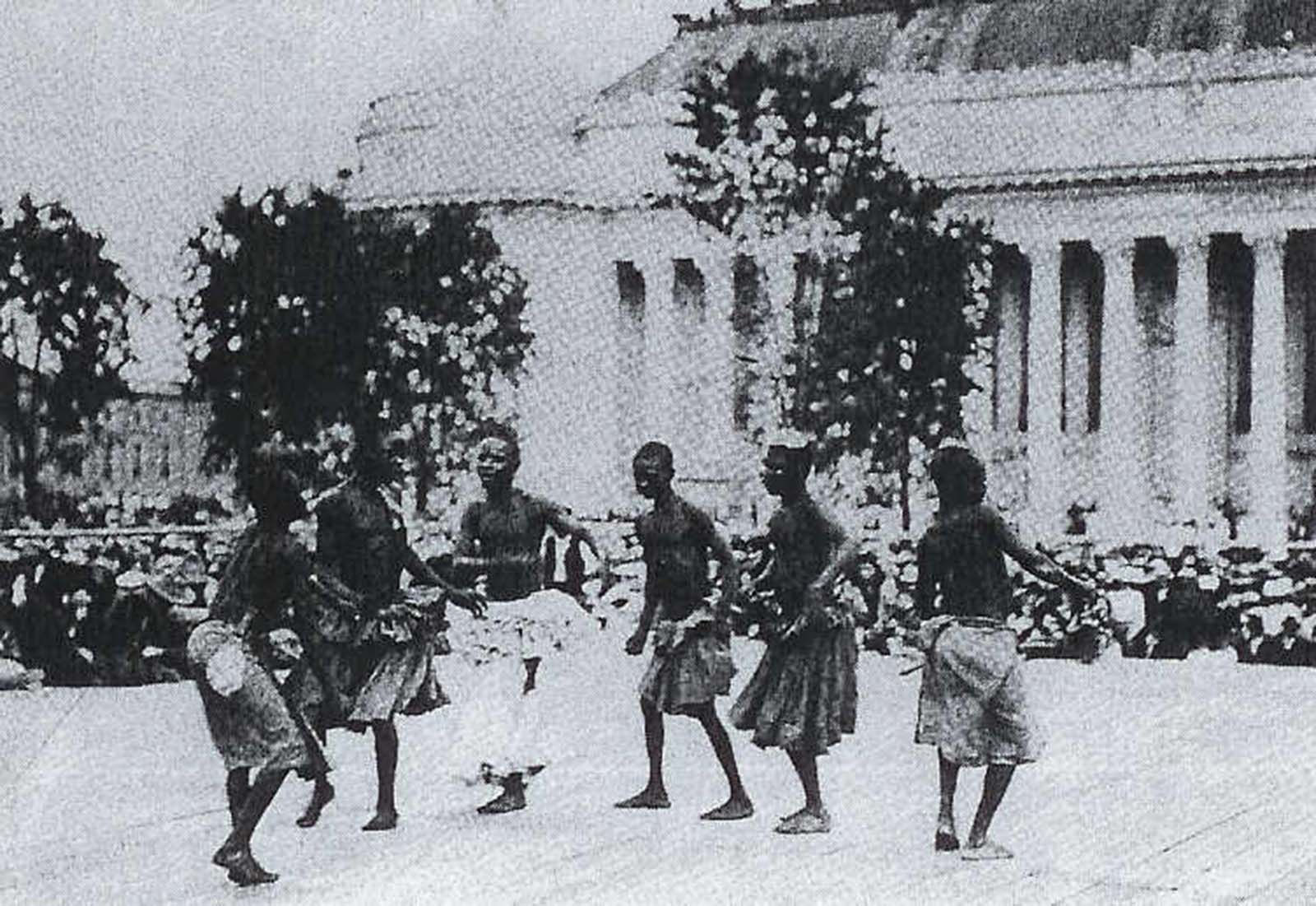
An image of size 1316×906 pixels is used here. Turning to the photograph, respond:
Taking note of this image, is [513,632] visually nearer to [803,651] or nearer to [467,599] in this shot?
[467,599]

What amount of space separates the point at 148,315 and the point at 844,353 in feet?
23.0

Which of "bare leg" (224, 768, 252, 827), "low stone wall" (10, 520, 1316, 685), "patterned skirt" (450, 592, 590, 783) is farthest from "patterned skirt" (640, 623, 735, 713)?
"low stone wall" (10, 520, 1316, 685)

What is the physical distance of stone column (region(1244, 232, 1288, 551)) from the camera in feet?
121

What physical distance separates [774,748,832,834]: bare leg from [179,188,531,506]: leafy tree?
7.75m

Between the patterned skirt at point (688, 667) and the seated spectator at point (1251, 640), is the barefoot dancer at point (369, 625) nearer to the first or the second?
the patterned skirt at point (688, 667)

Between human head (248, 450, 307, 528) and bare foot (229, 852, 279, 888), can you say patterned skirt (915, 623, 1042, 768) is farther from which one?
bare foot (229, 852, 279, 888)

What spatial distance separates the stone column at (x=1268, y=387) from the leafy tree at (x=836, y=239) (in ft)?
45.0

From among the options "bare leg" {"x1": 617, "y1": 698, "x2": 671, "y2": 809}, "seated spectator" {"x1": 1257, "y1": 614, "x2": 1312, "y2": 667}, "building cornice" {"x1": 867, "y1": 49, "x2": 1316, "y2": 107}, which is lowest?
"bare leg" {"x1": 617, "y1": 698, "x2": 671, "y2": 809}

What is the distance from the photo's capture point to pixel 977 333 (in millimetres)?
25781

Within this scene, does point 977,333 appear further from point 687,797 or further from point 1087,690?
point 687,797

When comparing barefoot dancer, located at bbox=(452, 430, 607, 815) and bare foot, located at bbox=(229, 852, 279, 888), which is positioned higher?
barefoot dancer, located at bbox=(452, 430, 607, 815)

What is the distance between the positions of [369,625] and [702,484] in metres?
15.1

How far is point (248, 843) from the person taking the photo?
9.09 meters

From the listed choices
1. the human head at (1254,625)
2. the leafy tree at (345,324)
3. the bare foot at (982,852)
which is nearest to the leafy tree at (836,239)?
the human head at (1254,625)
